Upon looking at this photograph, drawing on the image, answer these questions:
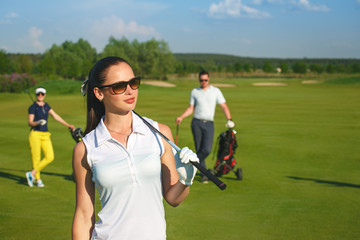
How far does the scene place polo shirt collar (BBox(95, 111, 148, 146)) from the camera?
3.01 metres

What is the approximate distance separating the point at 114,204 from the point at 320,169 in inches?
394

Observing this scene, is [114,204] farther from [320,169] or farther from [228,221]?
[320,169]

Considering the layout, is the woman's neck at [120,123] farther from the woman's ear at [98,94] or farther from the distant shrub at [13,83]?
the distant shrub at [13,83]

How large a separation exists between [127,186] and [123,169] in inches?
4.5

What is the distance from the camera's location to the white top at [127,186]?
2914 mm

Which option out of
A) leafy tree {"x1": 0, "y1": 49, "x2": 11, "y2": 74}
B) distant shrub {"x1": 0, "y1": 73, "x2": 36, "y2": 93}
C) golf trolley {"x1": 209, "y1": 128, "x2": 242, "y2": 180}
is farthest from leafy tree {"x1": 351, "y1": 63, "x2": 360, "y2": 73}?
golf trolley {"x1": 209, "y1": 128, "x2": 242, "y2": 180}

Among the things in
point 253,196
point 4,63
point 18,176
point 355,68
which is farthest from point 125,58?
point 253,196

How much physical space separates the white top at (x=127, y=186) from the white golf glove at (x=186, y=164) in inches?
6.2

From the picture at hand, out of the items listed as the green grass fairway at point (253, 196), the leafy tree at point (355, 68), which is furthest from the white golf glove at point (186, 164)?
the leafy tree at point (355, 68)

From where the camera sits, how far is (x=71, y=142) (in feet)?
56.8

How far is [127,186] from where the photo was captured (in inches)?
115

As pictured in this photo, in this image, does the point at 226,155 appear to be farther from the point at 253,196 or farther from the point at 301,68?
the point at 301,68

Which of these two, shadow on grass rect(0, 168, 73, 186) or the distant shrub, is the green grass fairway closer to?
shadow on grass rect(0, 168, 73, 186)

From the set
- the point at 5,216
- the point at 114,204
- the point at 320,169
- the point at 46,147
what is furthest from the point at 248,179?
the point at 114,204
